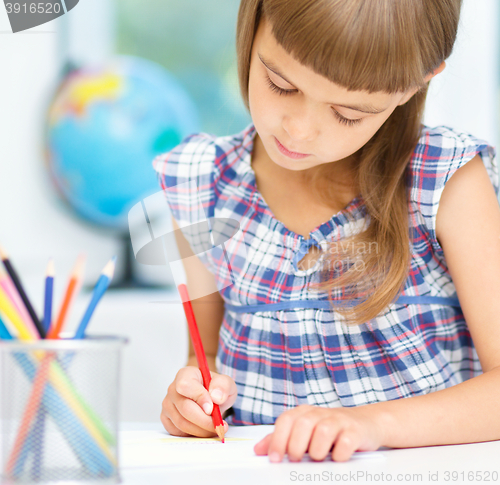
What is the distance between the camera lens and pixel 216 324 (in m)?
0.70

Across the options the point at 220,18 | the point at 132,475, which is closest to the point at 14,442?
the point at 132,475

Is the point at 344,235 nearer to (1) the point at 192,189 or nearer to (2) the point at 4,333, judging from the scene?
(1) the point at 192,189

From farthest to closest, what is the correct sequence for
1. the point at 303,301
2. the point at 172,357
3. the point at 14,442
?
the point at 172,357 < the point at 303,301 < the point at 14,442

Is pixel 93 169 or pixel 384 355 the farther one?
pixel 93 169

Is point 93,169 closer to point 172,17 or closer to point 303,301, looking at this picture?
point 172,17

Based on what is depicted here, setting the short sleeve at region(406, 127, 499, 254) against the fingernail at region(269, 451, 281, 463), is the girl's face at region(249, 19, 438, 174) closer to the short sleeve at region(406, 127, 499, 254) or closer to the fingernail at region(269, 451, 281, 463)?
the short sleeve at region(406, 127, 499, 254)

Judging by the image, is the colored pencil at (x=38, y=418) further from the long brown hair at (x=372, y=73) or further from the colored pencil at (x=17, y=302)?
the long brown hair at (x=372, y=73)

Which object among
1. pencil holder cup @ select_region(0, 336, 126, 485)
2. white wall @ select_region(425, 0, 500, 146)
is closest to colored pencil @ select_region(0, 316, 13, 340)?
pencil holder cup @ select_region(0, 336, 126, 485)

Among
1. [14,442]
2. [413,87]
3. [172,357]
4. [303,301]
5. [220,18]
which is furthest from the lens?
[172,357]

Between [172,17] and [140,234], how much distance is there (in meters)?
0.34

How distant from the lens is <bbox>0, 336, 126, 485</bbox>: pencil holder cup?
0.24m

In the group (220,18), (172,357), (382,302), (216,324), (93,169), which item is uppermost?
(220,18)

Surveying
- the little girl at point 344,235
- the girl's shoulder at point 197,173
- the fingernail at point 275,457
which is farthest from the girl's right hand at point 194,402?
the girl's shoulder at point 197,173

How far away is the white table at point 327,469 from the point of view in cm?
28
